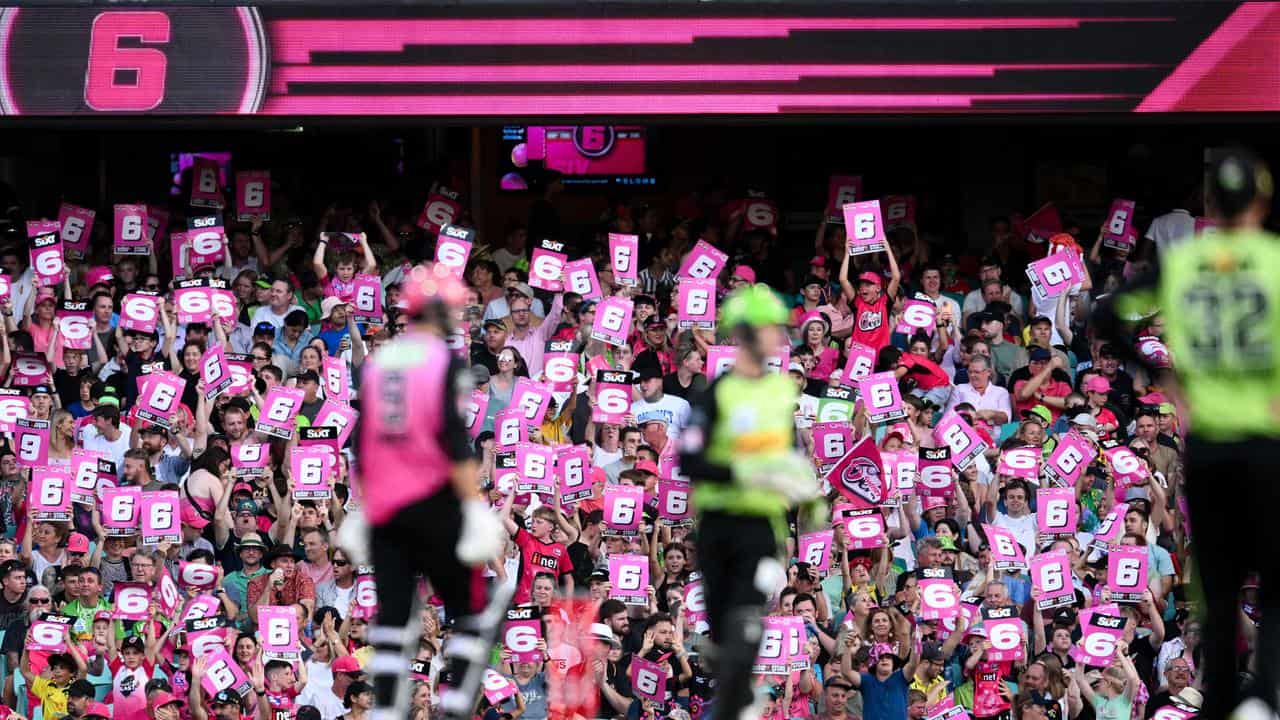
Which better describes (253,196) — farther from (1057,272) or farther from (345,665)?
(1057,272)

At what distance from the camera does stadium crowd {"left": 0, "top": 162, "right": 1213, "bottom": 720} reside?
15.3 metres

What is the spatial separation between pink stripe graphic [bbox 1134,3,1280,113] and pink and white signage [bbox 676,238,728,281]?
160 inches

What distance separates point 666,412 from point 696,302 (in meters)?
1.08

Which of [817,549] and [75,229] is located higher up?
[75,229]

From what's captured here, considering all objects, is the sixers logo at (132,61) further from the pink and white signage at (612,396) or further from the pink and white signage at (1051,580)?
the pink and white signage at (1051,580)

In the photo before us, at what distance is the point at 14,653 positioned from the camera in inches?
619

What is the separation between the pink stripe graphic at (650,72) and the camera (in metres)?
19.0

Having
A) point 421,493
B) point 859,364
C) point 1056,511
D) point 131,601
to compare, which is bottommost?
point 131,601

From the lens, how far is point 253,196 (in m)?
20.2

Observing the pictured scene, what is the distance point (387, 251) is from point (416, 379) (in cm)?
1063

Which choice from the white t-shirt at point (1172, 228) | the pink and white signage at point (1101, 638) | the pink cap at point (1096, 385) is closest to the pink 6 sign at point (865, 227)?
the pink cap at point (1096, 385)

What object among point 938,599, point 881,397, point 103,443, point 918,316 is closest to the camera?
point 938,599

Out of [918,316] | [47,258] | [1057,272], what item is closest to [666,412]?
[918,316]

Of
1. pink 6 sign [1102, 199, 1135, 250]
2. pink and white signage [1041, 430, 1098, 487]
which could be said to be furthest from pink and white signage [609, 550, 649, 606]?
pink 6 sign [1102, 199, 1135, 250]
